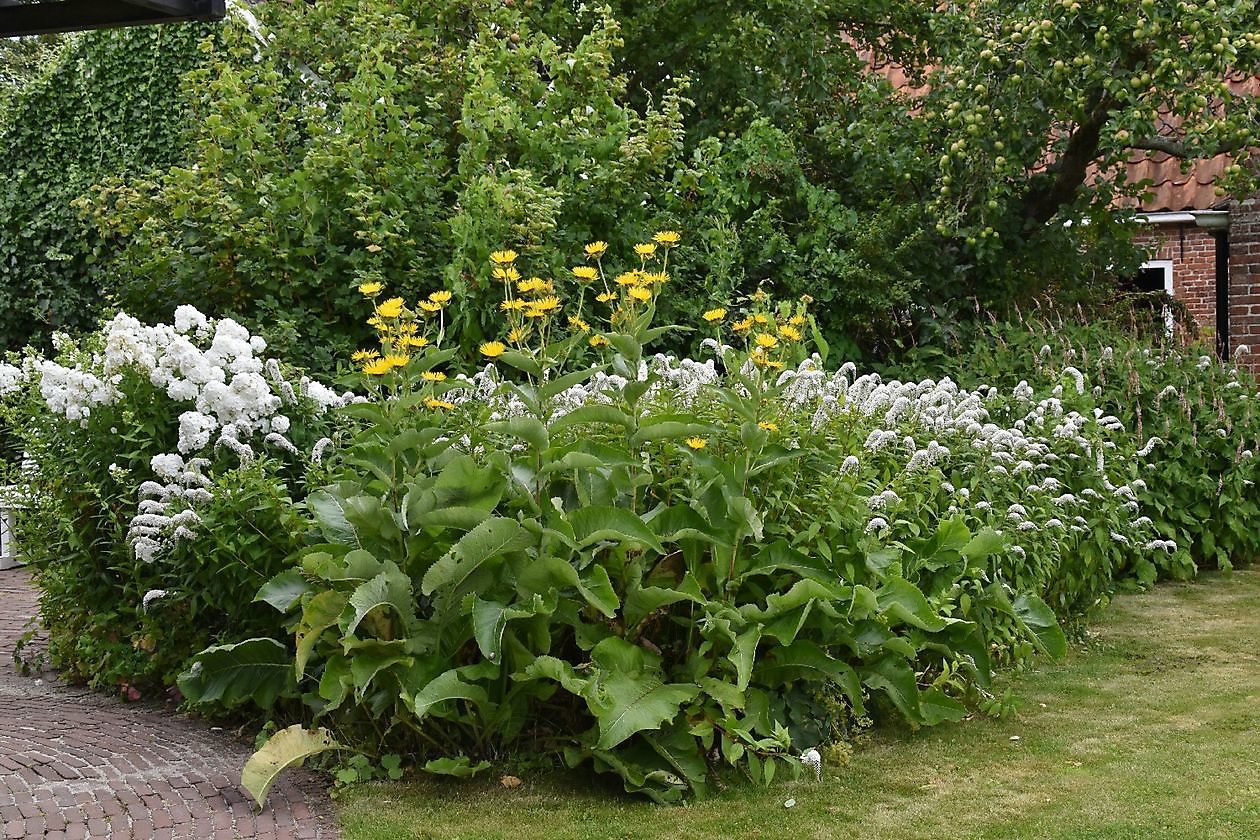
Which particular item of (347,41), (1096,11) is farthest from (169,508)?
(1096,11)

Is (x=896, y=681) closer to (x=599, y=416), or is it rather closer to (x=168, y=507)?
(x=599, y=416)

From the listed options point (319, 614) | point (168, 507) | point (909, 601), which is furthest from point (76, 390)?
point (909, 601)

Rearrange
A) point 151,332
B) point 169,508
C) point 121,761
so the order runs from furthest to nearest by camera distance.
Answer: point 151,332 < point 169,508 < point 121,761

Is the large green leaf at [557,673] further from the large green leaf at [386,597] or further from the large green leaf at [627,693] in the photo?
the large green leaf at [386,597]

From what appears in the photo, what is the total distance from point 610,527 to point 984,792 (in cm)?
153

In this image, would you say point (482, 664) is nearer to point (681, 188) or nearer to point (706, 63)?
point (681, 188)

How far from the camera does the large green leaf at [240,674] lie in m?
4.65

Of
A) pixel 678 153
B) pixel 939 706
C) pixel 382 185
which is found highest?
pixel 678 153

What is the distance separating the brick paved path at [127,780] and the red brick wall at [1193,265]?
39.6ft

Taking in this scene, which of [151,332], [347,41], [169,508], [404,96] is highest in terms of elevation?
[347,41]

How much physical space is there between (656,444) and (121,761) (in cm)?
225

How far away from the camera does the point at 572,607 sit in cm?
428

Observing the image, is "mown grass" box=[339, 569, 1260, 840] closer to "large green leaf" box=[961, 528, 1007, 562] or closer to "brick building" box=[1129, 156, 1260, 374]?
"large green leaf" box=[961, 528, 1007, 562]

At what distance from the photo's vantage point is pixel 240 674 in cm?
470
